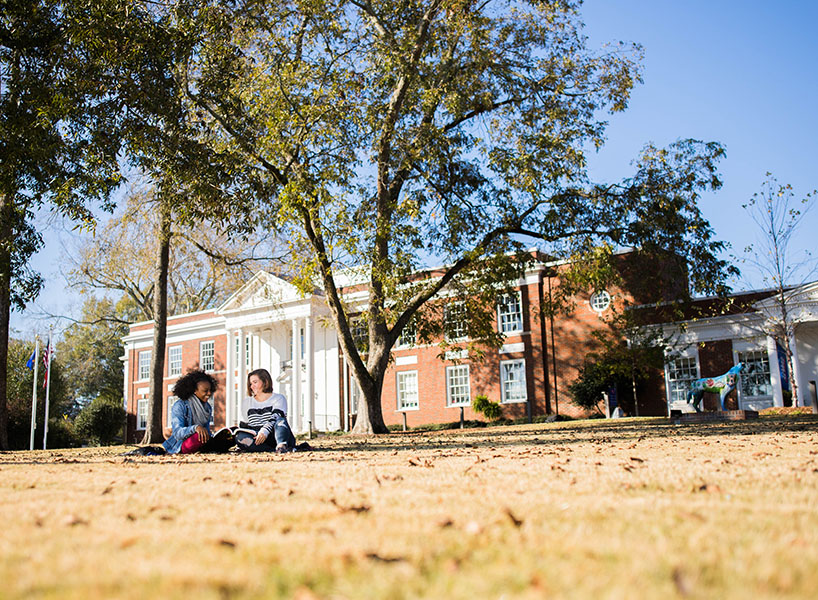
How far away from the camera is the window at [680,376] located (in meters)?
28.2

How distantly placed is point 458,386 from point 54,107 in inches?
987

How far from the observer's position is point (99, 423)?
39469 mm

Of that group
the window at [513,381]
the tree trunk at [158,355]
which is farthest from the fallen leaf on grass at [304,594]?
the window at [513,381]

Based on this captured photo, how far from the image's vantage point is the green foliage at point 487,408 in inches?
1250

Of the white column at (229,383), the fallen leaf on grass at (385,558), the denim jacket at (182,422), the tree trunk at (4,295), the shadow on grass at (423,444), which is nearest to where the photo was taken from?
the fallen leaf on grass at (385,558)

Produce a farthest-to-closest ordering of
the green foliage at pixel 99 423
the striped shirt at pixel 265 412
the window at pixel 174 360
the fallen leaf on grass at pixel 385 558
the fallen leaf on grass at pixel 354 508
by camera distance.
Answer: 1. the window at pixel 174 360
2. the green foliage at pixel 99 423
3. the striped shirt at pixel 265 412
4. the fallen leaf on grass at pixel 354 508
5. the fallen leaf on grass at pixel 385 558

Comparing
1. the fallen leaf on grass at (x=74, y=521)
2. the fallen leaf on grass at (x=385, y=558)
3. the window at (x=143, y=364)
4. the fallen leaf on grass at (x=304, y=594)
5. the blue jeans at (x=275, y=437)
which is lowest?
the fallen leaf on grass at (x=385, y=558)

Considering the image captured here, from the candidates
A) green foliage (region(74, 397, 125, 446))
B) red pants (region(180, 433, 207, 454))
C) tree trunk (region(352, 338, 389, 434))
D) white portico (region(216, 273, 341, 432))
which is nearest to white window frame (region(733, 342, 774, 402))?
tree trunk (region(352, 338, 389, 434))

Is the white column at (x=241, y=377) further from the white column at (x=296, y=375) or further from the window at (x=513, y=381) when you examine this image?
the window at (x=513, y=381)

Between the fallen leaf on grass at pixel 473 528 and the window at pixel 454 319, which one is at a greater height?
the window at pixel 454 319

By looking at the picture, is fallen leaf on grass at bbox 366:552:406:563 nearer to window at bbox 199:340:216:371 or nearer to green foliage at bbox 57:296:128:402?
window at bbox 199:340:216:371

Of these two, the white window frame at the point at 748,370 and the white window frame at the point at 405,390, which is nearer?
the white window frame at the point at 748,370

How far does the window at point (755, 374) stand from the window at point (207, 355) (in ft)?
95.2

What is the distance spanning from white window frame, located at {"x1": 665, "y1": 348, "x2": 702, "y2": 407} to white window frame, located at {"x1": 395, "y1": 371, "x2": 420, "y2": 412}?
11.7 metres
